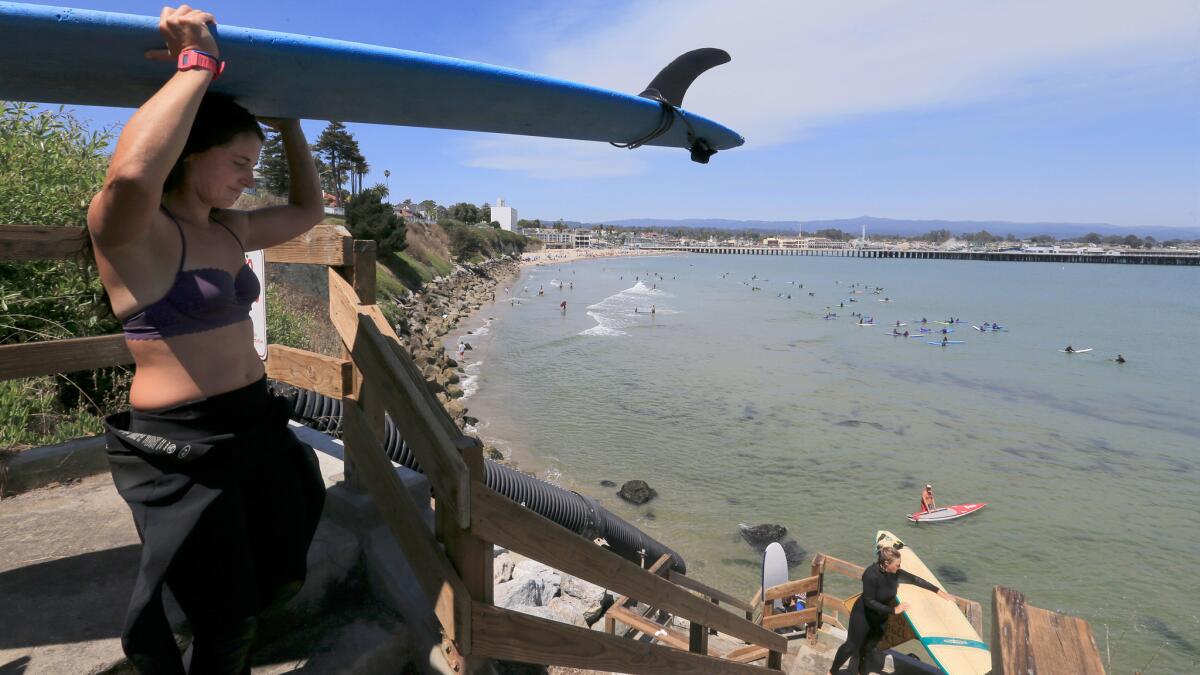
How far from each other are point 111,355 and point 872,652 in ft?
24.1

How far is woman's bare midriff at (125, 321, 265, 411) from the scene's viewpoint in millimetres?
1699

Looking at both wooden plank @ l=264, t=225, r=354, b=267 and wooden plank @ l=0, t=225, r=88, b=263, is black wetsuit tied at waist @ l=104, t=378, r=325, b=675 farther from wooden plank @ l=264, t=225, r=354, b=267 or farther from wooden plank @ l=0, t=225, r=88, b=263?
wooden plank @ l=0, t=225, r=88, b=263

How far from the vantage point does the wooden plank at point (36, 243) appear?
113 inches

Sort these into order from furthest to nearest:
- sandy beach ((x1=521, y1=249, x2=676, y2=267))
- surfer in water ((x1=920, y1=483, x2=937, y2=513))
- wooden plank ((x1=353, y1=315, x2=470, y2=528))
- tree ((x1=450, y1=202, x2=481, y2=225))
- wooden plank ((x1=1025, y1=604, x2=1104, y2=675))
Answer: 1. sandy beach ((x1=521, y1=249, x2=676, y2=267))
2. tree ((x1=450, y1=202, x2=481, y2=225))
3. surfer in water ((x1=920, y1=483, x2=937, y2=513))
4. wooden plank ((x1=1025, y1=604, x2=1104, y2=675))
5. wooden plank ((x1=353, y1=315, x2=470, y2=528))

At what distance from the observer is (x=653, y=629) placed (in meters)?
6.27

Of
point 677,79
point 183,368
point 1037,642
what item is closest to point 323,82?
point 183,368

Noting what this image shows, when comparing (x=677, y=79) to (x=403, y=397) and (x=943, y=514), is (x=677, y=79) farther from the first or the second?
(x=943, y=514)

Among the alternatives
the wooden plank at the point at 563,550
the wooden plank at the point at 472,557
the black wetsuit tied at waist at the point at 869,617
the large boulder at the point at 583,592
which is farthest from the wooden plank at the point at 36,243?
the black wetsuit tied at waist at the point at 869,617

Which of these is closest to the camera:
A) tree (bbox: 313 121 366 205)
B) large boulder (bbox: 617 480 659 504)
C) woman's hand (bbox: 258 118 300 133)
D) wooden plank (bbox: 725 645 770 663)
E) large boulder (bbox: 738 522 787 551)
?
woman's hand (bbox: 258 118 300 133)

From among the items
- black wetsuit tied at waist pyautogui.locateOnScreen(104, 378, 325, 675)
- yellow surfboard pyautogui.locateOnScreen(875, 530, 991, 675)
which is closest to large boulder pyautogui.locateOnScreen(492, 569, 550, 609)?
yellow surfboard pyautogui.locateOnScreen(875, 530, 991, 675)

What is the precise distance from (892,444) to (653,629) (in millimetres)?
17182

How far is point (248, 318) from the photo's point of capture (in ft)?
6.46

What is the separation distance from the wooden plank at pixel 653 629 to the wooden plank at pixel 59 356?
515 cm

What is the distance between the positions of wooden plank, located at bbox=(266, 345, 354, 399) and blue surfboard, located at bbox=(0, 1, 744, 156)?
1.17 meters
